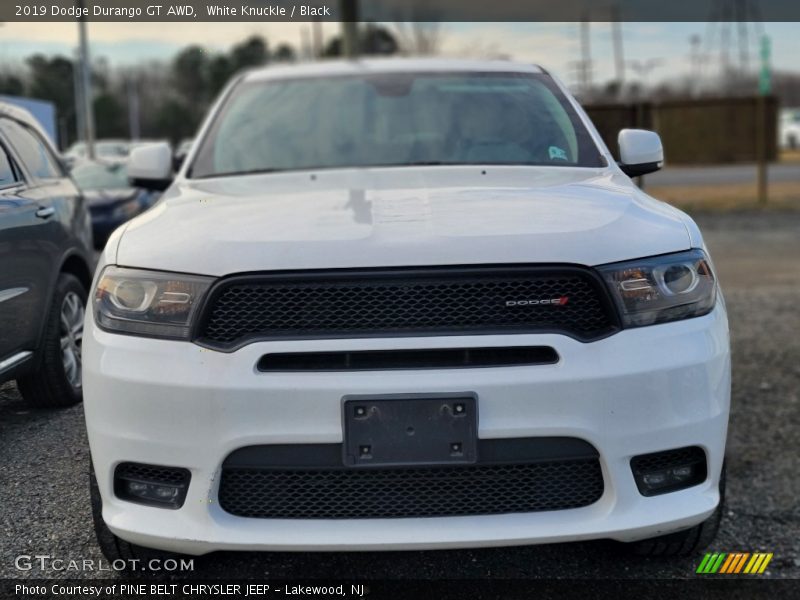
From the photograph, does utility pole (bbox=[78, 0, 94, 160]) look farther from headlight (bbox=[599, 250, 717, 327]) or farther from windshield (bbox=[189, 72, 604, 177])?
headlight (bbox=[599, 250, 717, 327])

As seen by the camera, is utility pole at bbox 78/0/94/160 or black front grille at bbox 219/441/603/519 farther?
utility pole at bbox 78/0/94/160

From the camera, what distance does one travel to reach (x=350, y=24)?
7621 mm

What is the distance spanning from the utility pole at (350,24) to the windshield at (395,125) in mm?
2163

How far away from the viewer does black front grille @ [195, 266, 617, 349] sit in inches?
85.4

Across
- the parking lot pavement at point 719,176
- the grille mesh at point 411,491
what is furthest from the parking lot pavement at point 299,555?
the parking lot pavement at point 719,176

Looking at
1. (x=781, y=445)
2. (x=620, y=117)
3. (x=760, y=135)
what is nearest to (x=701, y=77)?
(x=760, y=135)

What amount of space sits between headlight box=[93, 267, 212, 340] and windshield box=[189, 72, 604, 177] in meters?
1.25

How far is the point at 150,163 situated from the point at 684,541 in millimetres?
2470

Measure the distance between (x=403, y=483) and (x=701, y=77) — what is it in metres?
50.5

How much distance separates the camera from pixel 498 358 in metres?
2.14

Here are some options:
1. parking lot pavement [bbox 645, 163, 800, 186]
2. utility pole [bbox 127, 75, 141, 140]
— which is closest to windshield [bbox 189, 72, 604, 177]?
utility pole [bbox 127, 75, 141, 140]

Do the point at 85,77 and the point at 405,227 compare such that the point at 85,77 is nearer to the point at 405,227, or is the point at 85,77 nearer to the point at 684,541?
the point at 405,227

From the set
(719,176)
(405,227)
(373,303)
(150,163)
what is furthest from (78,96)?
(719,176)

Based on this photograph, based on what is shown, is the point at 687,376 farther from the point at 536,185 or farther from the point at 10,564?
the point at 10,564
